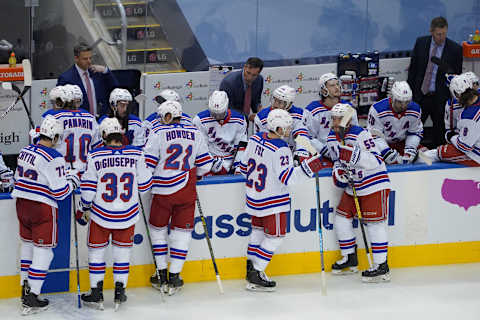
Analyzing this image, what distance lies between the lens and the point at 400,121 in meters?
7.99

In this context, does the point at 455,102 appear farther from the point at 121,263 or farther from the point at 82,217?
the point at 82,217

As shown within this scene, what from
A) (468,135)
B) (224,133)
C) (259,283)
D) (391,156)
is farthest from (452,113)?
(259,283)

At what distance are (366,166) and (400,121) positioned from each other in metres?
1.18

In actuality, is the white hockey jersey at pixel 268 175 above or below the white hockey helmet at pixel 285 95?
below

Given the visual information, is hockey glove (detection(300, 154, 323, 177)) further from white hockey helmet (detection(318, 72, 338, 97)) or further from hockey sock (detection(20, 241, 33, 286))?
hockey sock (detection(20, 241, 33, 286))

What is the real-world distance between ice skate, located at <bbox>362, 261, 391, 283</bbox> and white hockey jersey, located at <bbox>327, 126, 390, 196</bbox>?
0.57m

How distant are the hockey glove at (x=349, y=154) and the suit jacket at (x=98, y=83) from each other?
7.63 ft

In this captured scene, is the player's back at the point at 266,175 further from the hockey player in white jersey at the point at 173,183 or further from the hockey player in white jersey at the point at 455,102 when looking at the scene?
the hockey player in white jersey at the point at 455,102

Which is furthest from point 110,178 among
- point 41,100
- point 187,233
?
point 41,100

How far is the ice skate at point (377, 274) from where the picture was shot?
7129 millimetres

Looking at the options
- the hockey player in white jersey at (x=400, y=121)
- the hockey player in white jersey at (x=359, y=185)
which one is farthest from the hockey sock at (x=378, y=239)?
the hockey player in white jersey at (x=400, y=121)

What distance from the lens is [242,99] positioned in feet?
27.9

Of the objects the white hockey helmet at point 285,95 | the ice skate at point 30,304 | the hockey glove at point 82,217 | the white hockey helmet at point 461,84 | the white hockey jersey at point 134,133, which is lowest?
the ice skate at point 30,304

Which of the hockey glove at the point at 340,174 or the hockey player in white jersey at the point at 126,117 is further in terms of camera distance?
the hockey player in white jersey at the point at 126,117
